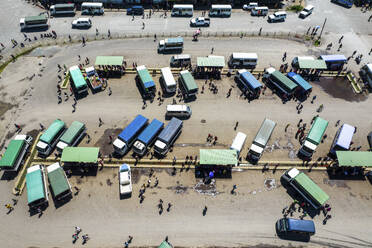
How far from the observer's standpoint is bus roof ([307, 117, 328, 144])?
4457 cm

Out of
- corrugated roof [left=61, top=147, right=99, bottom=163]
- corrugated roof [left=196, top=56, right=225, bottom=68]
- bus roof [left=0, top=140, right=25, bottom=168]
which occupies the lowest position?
bus roof [left=0, top=140, right=25, bottom=168]

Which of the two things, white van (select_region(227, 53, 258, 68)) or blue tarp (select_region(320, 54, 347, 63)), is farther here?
white van (select_region(227, 53, 258, 68))

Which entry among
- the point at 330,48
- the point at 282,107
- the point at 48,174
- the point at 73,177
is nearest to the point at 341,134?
the point at 282,107

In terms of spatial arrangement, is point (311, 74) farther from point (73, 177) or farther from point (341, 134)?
point (73, 177)

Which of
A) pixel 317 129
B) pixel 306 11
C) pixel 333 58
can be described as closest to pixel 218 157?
pixel 317 129

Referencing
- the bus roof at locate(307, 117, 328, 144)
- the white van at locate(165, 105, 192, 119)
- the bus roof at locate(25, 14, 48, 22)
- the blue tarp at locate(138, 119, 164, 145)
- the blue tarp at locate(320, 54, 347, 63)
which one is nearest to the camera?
the blue tarp at locate(138, 119, 164, 145)

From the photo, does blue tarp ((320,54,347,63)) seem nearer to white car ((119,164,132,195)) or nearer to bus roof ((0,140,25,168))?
white car ((119,164,132,195))

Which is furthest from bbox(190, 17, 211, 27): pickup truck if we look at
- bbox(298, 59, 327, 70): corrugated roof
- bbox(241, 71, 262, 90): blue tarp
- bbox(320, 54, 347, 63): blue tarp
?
bbox(320, 54, 347, 63): blue tarp

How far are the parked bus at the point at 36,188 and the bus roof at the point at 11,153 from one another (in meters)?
3.68

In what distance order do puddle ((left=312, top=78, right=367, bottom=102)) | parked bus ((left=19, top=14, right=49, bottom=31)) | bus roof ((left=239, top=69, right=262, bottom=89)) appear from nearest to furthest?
bus roof ((left=239, top=69, right=262, bottom=89)) → puddle ((left=312, top=78, right=367, bottom=102)) → parked bus ((left=19, top=14, right=49, bottom=31))

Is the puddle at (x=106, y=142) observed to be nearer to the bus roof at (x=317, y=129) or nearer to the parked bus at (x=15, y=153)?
the parked bus at (x=15, y=153)

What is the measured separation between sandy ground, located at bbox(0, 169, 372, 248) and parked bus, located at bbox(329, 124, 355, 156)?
20.8ft

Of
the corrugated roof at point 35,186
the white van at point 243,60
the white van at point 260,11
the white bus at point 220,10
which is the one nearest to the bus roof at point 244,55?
the white van at point 243,60

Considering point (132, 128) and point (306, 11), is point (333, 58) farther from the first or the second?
point (132, 128)
